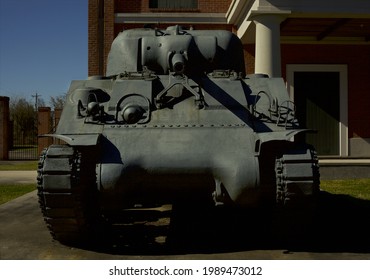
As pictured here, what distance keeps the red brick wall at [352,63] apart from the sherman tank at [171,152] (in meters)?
11.8

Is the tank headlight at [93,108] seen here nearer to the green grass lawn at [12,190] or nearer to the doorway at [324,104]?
the green grass lawn at [12,190]

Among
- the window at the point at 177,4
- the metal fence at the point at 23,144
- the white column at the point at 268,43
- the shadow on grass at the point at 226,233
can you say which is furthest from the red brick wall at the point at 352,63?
the metal fence at the point at 23,144

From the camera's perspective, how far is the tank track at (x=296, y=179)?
4.88m

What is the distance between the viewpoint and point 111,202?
5.29 meters

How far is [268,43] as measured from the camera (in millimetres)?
13250

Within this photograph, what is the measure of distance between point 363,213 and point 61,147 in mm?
4865

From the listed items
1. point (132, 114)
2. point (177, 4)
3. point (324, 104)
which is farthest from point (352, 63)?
point (132, 114)

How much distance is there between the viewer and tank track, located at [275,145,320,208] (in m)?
4.88

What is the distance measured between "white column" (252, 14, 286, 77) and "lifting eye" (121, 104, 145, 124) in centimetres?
814

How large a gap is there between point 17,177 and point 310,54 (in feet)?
32.1

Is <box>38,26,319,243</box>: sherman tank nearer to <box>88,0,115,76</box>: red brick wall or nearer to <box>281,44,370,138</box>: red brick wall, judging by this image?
<box>88,0,115,76</box>: red brick wall

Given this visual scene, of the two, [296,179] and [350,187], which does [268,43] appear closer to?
[350,187]
